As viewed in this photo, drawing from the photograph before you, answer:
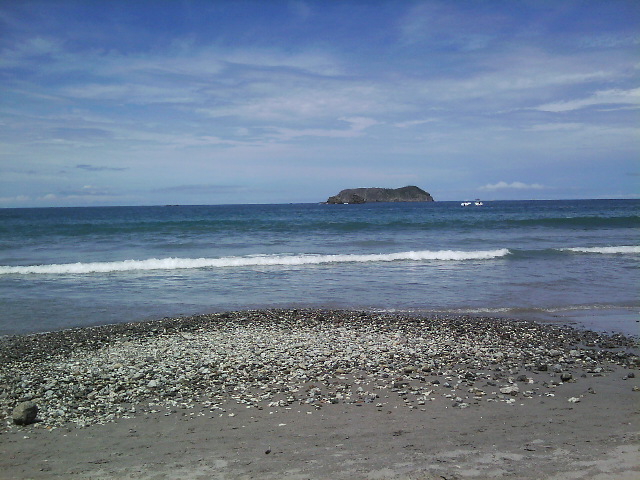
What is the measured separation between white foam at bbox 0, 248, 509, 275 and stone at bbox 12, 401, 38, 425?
15.6m

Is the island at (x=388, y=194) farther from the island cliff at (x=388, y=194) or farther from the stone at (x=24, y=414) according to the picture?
the stone at (x=24, y=414)

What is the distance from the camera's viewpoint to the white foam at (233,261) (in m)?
21.0

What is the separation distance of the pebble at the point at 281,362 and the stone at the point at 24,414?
121 millimetres

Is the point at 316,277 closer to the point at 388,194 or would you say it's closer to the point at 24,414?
the point at 24,414

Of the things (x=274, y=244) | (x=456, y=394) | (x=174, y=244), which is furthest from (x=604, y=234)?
(x=456, y=394)

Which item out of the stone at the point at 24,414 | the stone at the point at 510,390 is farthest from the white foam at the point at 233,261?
the stone at the point at 510,390

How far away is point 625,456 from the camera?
16.0 feet

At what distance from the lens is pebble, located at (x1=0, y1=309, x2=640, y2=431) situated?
6.45 meters

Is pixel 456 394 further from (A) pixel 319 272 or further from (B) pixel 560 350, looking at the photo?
(A) pixel 319 272

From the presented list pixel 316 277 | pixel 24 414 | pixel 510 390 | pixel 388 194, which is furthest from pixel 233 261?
pixel 388 194

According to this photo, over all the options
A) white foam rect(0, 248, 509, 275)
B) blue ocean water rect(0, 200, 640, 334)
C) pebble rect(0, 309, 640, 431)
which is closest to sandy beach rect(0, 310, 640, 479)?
pebble rect(0, 309, 640, 431)

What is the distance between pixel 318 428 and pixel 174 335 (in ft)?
16.9

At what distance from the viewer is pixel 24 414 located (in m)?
5.79

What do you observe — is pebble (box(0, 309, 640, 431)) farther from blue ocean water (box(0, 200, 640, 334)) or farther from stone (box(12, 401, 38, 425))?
blue ocean water (box(0, 200, 640, 334))
